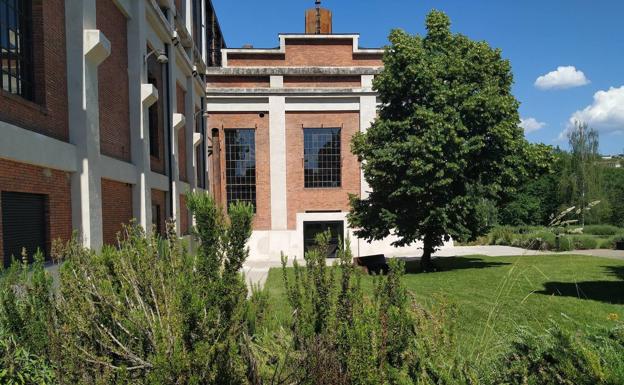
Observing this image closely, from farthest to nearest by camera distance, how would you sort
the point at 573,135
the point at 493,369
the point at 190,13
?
the point at 573,135
the point at 190,13
the point at 493,369

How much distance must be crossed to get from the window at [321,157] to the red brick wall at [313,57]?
15.5 feet

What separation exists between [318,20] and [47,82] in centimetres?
2681

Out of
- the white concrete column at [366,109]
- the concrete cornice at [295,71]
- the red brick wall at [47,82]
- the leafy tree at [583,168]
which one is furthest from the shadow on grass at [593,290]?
the leafy tree at [583,168]

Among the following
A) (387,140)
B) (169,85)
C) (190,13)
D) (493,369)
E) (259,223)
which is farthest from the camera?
(259,223)

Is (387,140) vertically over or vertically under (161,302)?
over

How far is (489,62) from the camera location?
1888cm

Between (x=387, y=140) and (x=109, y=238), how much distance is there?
40.1 ft

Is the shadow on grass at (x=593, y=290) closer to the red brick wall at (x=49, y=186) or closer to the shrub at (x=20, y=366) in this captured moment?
the shrub at (x=20, y=366)

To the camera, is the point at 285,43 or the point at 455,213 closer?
the point at 455,213

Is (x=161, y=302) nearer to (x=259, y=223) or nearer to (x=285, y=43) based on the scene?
(x=259, y=223)

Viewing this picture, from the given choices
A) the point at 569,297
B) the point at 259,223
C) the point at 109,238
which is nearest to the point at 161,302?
the point at 109,238

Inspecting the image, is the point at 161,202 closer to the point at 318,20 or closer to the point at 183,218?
the point at 183,218

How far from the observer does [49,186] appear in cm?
767

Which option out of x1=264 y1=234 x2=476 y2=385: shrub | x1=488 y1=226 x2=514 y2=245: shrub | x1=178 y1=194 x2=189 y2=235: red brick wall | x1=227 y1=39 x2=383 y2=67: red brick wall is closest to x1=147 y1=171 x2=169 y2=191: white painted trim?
x1=178 y1=194 x2=189 y2=235: red brick wall
